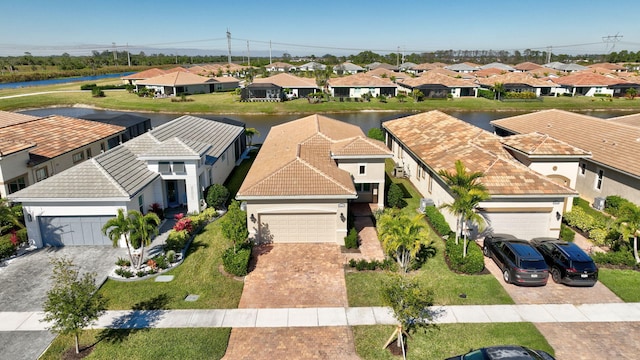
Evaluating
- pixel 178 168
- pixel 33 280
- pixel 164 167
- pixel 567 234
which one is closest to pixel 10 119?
pixel 164 167

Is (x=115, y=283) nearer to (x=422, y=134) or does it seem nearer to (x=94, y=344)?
(x=94, y=344)

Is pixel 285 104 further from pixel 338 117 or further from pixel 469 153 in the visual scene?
pixel 469 153

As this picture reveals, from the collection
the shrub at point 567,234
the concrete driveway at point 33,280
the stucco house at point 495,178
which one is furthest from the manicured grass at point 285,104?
the shrub at point 567,234

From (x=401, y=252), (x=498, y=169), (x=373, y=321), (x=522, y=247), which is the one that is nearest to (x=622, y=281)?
(x=522, y=247)

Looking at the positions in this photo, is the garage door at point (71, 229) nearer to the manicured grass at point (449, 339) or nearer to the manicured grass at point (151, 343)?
the manicured grass at point (151, 343)

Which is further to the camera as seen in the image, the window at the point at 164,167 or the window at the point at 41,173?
the window at the point at 41,173

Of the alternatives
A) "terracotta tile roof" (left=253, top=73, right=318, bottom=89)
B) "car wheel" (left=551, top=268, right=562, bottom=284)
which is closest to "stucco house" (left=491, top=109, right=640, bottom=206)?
"car wheel" (left=551, top=268, right=562, bottom=284)
